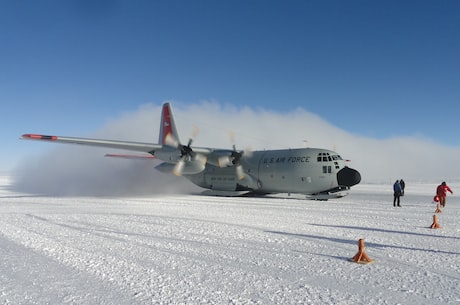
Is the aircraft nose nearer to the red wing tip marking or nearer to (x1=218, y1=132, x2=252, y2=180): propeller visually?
(x1=218, y1=132, x2=252, y2=180): propeller

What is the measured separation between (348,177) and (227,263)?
15590 millimetres

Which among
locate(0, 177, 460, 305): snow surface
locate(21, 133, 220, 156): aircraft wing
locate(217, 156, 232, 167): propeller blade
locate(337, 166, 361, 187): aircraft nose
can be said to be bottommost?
locate(0, 177, 460, 305): snow surface

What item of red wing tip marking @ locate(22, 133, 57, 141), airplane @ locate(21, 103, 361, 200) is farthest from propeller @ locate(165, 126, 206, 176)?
red wing tip marking @ locate(22, 133, 57, 141)

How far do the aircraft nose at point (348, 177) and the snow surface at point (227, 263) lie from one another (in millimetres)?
8802

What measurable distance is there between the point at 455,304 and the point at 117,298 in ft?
14.2

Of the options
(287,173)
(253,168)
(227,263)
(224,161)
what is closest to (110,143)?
(224,161)

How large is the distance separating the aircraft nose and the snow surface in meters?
8.80

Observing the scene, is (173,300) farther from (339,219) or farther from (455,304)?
(339,219)

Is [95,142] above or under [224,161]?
above

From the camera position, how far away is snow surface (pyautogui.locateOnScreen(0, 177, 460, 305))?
4801mm

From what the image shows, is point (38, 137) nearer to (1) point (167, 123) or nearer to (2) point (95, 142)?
(2) point (95, 142)

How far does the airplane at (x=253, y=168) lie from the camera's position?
2108cm

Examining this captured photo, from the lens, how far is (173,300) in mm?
4621

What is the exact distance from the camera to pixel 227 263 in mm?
6539
